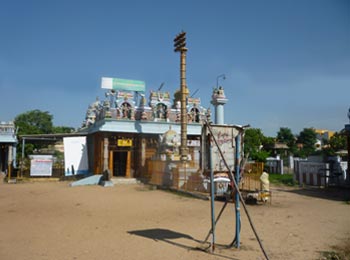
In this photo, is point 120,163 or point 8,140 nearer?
point 120,163

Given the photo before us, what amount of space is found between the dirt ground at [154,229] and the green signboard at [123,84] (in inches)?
510

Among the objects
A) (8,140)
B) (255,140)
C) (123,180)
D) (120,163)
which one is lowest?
(123,180)

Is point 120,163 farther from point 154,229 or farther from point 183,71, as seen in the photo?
point 154,229

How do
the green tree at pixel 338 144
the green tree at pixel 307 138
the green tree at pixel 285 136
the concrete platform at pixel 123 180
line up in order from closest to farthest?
1. the concrete platform at pixel 123 180
2. the green tree at pixel 338 144
3. the green tree at pixel 285 136
4. the green tree at pixel 307 138

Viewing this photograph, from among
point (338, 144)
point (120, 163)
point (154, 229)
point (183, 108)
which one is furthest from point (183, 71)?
point (338, 144)

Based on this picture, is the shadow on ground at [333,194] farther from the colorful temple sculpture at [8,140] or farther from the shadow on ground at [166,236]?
the colorful temple sculpture at [8,140]

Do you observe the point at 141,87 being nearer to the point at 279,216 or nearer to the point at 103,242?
the point at 279,216

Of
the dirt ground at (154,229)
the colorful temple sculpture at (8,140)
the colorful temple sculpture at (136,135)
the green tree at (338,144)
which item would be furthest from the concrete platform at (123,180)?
the green tree at (338,144)

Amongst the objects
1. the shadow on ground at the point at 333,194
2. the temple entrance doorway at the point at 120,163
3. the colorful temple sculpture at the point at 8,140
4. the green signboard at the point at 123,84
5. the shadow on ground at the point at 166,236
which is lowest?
the shadow on ground at the point at 333,194

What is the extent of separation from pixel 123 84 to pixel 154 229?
19.1 meters

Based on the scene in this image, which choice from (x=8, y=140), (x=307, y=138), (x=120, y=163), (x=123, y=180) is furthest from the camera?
(x=307, y=138)

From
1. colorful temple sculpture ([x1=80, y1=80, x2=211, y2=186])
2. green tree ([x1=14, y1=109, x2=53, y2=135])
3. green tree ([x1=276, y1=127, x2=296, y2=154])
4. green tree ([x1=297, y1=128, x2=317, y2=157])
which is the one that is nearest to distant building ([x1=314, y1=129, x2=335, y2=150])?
green tree ([x1=297, y1=128, x2=317, y2=157])

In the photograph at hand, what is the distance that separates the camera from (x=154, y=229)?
28.0 ft

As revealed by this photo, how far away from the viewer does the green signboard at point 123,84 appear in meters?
25.5
